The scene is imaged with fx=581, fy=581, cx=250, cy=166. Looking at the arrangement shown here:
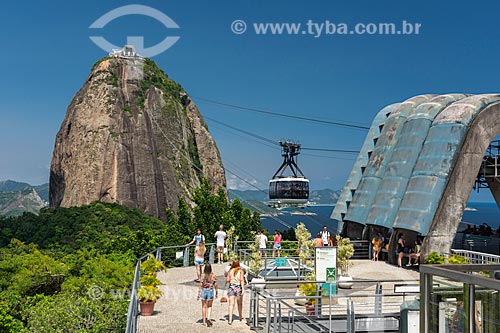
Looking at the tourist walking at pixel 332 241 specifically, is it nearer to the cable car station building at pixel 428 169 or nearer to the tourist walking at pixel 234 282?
the cable car station building at pixel 428 169

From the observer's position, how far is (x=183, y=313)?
1466 centimetres

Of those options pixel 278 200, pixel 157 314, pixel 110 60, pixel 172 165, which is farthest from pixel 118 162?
pixel 157 314

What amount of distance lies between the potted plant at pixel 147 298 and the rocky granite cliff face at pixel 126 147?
2632 inches

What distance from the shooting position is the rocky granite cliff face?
82688 millimetres

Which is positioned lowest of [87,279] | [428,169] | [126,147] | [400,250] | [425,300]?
[87,279]

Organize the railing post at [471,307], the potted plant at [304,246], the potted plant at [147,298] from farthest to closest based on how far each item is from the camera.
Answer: the potted plant at [304,246], the potted plant at [147,298], the railing post at [471,307]

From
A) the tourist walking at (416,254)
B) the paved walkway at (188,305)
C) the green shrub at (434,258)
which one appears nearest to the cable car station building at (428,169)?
the tourist walking at (416,254)

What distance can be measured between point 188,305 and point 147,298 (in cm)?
196

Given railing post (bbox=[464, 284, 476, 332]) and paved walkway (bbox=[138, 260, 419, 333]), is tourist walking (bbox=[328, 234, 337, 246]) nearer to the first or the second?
paved walkway (bbox=[138, 260, 419, 333])

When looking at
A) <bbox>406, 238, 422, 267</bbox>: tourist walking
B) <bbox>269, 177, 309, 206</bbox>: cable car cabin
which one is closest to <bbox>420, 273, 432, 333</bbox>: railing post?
<bbox>406, 238, 422, 267</bbox>: tourist walking

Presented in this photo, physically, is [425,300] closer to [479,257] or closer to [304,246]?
[304,246]

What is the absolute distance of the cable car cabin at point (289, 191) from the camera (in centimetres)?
4975

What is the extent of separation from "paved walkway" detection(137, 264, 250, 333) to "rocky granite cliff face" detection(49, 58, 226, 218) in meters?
62.7

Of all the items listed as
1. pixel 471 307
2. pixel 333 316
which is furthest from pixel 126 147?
pixel 471 307
